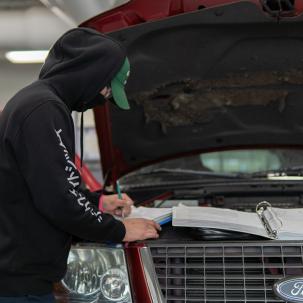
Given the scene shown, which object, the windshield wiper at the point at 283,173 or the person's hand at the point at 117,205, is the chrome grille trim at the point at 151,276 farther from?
the windshield wiper at the point at 283,173

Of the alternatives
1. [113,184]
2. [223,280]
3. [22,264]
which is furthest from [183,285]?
[113,184]

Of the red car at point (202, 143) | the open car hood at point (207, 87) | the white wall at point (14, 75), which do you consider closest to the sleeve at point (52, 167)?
the red car at point (202, 143)

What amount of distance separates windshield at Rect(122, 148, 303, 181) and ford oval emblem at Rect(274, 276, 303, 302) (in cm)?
142

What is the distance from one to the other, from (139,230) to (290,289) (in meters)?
0.54

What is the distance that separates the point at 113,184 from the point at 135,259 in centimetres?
116

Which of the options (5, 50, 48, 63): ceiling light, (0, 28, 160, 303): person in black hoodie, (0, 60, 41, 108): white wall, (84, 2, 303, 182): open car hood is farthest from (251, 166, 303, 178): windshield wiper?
(0, 60, 41, 108): white wall

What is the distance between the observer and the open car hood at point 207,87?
91.7 inches

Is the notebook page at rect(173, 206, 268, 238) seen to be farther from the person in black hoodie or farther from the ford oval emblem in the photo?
the person in black hoodie

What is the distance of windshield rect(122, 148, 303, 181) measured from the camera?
3248 mm

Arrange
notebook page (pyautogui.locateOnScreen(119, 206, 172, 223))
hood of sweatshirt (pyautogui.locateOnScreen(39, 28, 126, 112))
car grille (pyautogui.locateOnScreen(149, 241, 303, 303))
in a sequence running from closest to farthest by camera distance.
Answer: hood of sweatshirt (pyautogui.locateOnScreen(39, 28, 126, 112)) → car grille (pyautogui.locateOnScreen(149, 241, 303, 303)) → notebook page (pyautogui.locateOnScreen(119, 206, 172, 223))

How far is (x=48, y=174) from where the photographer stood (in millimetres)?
1565

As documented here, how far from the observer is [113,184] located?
9.83 feet

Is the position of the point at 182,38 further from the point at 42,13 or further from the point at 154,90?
the point at 42,13

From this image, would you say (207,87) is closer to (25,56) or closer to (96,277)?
(96,277)
